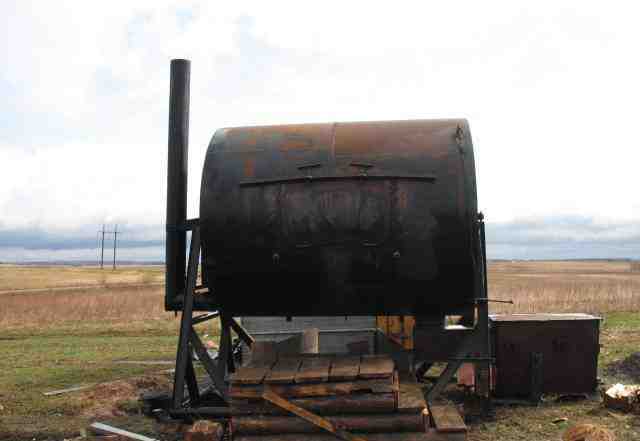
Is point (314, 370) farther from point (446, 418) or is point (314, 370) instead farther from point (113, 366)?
point (113, 366)

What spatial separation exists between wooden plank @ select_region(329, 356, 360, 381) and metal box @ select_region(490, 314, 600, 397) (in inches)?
165

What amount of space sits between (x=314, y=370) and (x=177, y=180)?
3.46 metres

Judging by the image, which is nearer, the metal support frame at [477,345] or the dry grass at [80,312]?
the metal support frame at [477,345]

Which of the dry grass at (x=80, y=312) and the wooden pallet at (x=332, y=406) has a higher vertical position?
the wooden pallet at (x=332, y=406)

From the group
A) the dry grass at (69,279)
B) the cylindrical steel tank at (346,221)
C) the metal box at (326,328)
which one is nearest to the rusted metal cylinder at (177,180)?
the cylindrical steel tank at (346,221)

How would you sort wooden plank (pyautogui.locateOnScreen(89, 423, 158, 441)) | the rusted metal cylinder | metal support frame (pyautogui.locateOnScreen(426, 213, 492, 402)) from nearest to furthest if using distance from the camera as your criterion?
metal support frame (pyautogui.locateOnScreen(426, 213, 492, 402))
wooden plank (pyautogui.locateOnScreen(89, 423, 158, 441))
the rusted metal cylinder

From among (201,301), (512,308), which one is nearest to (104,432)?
(201,301)

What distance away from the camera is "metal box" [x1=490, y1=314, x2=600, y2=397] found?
9438 millimetres

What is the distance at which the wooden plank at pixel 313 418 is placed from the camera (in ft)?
18.0

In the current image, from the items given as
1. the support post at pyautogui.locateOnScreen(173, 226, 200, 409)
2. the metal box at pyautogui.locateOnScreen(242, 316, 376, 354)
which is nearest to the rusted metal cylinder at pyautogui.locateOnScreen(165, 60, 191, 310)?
the support post at pyautogui.locateOnScreen(173, 226, 200, 409)

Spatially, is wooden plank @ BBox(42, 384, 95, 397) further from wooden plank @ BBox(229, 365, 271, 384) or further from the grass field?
wooden plank @ BBox(229, 365, 271, 384)

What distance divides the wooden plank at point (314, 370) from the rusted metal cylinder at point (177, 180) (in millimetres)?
2558

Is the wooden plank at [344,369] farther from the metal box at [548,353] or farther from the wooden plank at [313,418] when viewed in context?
the metal box at [548,353]

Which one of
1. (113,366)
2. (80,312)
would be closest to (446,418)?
(113,366)
